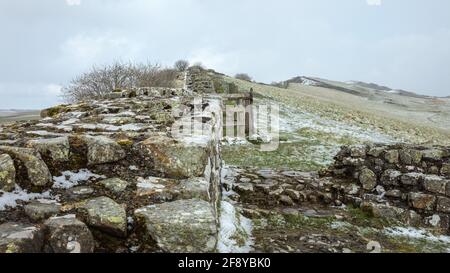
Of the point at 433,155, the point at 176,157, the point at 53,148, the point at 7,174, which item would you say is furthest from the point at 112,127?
the point at 433,155

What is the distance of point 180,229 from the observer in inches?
122

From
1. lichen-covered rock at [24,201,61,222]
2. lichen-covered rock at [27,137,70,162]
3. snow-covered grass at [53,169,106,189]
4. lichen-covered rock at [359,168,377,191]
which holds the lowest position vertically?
lichen-covered rock at [359,168,377,191]

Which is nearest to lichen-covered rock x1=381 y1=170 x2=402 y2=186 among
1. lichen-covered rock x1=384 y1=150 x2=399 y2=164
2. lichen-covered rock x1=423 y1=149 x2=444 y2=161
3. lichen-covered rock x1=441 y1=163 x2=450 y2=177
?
lichen-covered rock x1=384 y1=150 x2=399 y2=164

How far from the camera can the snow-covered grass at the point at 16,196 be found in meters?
3.06

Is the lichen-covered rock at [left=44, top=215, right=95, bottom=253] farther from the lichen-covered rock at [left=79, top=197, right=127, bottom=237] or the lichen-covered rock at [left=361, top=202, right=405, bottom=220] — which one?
the lichen-covered rock at [left=361, top=202, right=405, bottom=220]

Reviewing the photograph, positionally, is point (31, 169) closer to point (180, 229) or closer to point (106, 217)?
point (106, 217)

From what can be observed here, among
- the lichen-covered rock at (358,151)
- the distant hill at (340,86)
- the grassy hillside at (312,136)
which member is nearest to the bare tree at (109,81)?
the grassy hillside at (312,136)

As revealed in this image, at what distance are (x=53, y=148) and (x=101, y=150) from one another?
19.5 inches

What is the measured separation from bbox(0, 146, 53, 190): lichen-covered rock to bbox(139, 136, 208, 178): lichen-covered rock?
1084mm

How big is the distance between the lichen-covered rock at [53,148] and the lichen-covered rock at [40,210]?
0.75 meters

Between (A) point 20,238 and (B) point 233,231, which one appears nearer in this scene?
(A) point 20,238

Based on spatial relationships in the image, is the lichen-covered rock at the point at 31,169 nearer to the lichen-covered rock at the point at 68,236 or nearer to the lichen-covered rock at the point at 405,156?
the lichen-covered rock at the point at 68,236

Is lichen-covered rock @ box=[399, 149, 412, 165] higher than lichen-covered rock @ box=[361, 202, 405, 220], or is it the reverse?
lichen-covered rock @ box=[399, 149, 412, 165]

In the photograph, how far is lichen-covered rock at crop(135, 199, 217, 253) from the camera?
3066 millimetres
